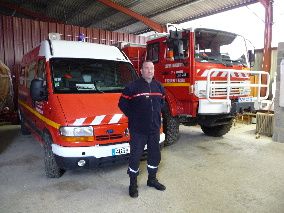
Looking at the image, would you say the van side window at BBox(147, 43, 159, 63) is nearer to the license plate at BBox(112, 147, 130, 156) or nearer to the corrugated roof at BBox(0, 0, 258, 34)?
the license plate at BBox(112, 147, 130, 156)

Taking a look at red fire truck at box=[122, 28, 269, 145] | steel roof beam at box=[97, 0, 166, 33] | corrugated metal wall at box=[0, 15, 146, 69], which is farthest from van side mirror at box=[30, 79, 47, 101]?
steel roof beam at box=[97, 0, 166, 33]

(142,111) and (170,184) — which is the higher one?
(142,111)

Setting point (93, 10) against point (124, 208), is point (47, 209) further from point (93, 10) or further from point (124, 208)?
point (93, 10)

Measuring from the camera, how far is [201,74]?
5.04 metres

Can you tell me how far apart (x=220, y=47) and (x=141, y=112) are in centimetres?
300

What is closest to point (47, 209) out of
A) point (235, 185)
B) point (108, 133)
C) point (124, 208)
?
point (124, 208)

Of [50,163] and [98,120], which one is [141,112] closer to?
[98,120]

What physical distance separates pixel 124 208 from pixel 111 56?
2.82 m

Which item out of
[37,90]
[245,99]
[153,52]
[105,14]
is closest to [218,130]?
[245,99]

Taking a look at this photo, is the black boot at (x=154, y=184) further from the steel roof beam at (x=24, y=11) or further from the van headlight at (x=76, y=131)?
the steel roof beam at (x=24, y=11)

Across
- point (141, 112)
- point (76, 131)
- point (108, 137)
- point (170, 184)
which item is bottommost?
point (170, 184)

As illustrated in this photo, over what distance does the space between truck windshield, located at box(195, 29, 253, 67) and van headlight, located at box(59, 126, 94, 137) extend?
2.66 m

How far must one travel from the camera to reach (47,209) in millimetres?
3053

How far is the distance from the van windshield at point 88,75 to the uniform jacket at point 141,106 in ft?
3.57
